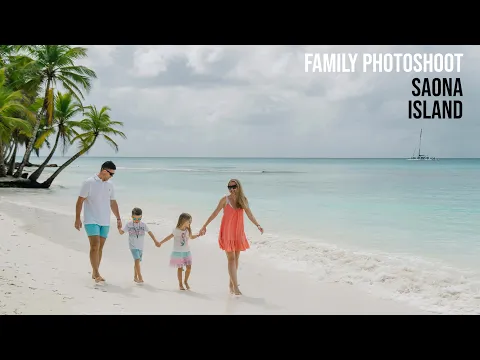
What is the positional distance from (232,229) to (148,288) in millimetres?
1068

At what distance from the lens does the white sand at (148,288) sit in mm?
4273

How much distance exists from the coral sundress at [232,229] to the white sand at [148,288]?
52 cm

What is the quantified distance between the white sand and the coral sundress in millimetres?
522

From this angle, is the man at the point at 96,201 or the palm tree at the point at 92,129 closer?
the man at the point at 96,201

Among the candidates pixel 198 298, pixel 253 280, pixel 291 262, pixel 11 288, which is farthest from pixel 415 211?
pixel 11 288

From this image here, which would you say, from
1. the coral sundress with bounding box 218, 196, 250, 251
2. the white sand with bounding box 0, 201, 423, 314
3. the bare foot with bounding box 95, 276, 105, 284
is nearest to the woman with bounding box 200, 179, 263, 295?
the coral sundress with bounding box 218, 196, 250, 251

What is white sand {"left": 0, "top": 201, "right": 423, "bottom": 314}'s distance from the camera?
4.27 metres

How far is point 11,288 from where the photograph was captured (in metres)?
4.42

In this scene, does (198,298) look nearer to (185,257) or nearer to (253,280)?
(185,257)

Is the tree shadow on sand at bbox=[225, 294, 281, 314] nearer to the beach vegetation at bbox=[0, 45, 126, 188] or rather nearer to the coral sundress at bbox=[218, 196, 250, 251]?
the coral sundress at bbox=[218, 196, 250, 251]

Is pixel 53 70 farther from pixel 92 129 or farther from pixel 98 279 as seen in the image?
pixel 98 279

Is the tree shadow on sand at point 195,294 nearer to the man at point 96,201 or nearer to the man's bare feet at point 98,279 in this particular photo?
the man's bare feet at point 98,279

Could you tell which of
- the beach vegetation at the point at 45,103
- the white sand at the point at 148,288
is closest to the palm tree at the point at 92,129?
the beach vegetation at the point at 45,103

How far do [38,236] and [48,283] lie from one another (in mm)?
2947
